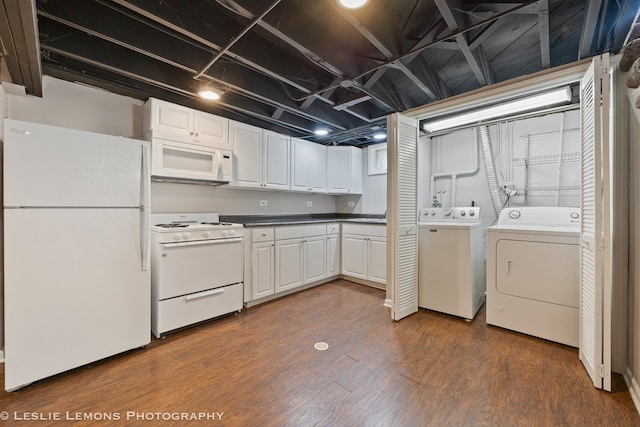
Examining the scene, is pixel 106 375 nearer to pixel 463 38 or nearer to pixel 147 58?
pixel 147 58

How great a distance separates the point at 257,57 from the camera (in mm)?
2127

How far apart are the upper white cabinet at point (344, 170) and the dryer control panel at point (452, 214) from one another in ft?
4.53

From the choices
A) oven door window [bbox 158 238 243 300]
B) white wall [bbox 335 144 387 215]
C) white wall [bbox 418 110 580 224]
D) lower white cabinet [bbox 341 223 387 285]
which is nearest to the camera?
oven door window [bbox 158 238 243 300]

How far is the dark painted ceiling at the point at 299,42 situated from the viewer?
163 centimetres

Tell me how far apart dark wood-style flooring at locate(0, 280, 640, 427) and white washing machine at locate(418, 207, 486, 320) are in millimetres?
308

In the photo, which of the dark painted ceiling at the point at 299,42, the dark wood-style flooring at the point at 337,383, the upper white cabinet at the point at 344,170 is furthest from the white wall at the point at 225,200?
the dark wood-style flooring at the point at 337,383

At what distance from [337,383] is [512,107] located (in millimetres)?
2851

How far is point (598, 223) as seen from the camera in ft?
5.46

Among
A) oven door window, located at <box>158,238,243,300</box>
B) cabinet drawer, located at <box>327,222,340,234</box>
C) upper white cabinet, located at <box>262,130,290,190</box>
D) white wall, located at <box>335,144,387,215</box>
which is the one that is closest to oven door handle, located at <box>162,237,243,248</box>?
oven door window, located at <box>158,238,243,300</box>

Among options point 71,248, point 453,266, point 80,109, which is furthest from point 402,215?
point 80,109

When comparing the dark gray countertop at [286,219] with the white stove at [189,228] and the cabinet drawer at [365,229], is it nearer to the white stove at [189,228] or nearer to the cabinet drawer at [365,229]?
the cabinet drawer at [365,229]

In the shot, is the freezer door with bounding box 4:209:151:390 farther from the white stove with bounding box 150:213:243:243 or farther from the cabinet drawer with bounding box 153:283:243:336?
the white stove with bounding box 150:213:243:243

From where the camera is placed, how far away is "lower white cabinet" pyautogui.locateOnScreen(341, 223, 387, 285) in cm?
364

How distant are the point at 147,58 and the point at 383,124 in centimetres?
265
